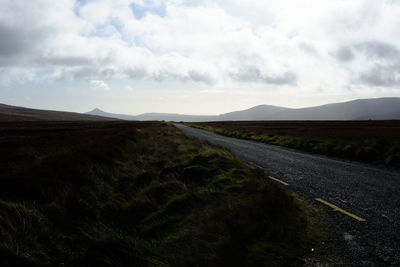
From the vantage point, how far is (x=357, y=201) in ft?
23.0

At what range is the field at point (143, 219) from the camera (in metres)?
4.22

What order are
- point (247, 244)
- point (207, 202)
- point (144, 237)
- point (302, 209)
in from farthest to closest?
point (207, 202) < point (302, 209) < point (144, 237) < point (247, 244)

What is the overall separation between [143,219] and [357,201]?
608 centimetres

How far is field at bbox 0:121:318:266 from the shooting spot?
4223mm

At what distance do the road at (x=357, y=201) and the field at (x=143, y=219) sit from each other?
0.85 metres

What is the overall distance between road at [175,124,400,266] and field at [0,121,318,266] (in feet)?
2.77

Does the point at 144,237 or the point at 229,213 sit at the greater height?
the point at 229,213

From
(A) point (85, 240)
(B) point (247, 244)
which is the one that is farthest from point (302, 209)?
(A) point (85, 240)

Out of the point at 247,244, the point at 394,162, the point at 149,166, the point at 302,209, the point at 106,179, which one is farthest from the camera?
the point at 394,162

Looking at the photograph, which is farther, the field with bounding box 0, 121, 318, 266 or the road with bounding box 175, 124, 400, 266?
the road with bounding box 175, 124, 400, 266

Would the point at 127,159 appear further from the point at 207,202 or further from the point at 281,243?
the point at 281,243

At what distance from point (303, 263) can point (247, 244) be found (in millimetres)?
1016

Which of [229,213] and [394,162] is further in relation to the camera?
[394,162]

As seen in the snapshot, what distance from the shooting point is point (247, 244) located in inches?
183
